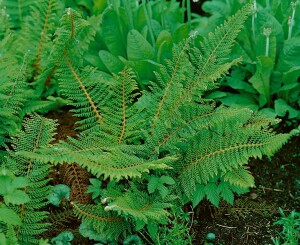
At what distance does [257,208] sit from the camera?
3.23 meters

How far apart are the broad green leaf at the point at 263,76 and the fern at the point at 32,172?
1.35m

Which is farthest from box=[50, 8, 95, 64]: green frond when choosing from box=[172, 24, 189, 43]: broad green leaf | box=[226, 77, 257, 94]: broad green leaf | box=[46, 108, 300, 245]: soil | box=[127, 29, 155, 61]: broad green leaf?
box=[226, 77, 257, 94]: broad green leaf

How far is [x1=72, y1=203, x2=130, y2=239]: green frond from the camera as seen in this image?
2.86 meters

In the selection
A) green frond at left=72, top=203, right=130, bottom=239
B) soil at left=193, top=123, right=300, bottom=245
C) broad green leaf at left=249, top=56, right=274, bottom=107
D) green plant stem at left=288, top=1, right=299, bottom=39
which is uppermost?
green plant stem at left=288, top=1, right=299, bottom=39

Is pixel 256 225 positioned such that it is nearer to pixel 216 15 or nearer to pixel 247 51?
pixel 247 51

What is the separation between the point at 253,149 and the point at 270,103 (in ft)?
2.93

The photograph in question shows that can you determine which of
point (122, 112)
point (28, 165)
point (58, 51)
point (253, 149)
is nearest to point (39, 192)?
point (28, 165)

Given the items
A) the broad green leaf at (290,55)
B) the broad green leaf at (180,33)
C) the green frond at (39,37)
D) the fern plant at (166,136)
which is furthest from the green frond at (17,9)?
the broad green leaf at (290,55)

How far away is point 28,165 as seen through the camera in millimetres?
2998

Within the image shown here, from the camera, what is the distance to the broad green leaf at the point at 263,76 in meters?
3.49

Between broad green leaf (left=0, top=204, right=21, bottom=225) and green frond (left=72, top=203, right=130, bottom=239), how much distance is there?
1.04 feet

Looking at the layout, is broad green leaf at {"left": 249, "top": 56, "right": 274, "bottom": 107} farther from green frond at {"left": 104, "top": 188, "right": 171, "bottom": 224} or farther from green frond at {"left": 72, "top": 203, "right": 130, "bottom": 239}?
green frond at {"left": 72, "top": 203, "right": 130, "bottom": 239}

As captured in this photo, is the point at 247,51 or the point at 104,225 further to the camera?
the point at 247,51

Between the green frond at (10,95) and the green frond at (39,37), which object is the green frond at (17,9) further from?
the green frond at (10,95)
